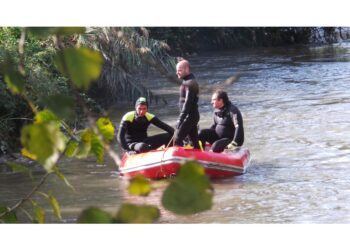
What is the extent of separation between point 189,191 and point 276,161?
696 cm

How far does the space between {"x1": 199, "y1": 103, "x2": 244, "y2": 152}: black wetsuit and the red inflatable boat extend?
0.34ft

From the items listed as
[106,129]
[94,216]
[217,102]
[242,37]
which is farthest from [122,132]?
[242,37]

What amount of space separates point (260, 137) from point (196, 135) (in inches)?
73.7

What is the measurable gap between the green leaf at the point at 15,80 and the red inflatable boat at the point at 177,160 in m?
5.44

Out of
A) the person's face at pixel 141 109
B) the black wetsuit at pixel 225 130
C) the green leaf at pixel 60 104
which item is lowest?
the black wetsuit at pixel 225 130

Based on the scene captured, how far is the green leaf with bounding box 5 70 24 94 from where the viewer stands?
32.5 inches

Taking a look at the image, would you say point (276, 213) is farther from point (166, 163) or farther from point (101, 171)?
point (101, 171)

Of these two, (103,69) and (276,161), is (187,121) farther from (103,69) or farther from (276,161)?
(103,69)

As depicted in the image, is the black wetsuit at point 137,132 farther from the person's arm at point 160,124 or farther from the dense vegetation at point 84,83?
the dense vegetation at point 84,83

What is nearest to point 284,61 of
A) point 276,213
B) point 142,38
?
point 142,38

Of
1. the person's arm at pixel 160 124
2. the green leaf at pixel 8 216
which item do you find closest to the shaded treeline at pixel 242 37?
the person's arm at pixel 160 124

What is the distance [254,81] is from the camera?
500 inches

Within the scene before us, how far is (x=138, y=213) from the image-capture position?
29.0 inches

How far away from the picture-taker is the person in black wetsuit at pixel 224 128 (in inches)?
265
